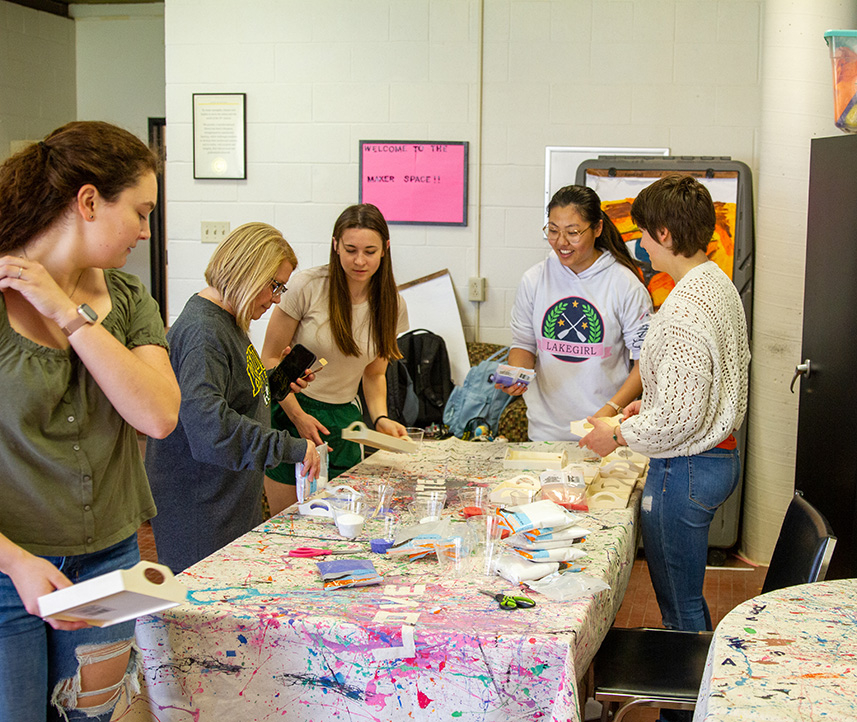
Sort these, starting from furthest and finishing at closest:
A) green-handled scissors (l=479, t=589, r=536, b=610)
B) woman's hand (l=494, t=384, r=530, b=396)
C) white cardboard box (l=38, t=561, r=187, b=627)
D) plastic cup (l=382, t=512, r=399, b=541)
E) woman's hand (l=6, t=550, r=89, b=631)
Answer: woman's hand (l=494, t=384, r=530, b=396)
plastic cup (l=382, t=512, r=399, b=541)
green-handled scissors (l=479, t=589, r=536, b=610)
woman's hand (l=6, t=550, r=89, b=631)
white cardboard box (l=38, t=561, r=187, b=627)

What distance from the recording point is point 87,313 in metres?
1.38

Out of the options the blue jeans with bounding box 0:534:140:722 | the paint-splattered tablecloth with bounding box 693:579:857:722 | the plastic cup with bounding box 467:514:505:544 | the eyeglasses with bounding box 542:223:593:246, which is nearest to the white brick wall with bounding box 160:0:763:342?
the eyeglasses with bounding box 542:223:593:246

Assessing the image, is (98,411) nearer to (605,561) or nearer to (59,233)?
(59,233)

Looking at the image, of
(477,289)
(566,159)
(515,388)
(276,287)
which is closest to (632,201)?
(566,159)

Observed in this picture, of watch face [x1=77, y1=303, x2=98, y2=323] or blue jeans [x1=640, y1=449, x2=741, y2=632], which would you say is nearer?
watch face [x1=77, y1=303, x2=98, y2=323]

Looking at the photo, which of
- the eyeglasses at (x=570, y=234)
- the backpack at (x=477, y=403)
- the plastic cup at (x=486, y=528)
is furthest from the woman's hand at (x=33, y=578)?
the backpack at (x=477, y=403)

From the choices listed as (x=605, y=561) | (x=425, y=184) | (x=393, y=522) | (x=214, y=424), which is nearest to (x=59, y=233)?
(x=214, y=424)

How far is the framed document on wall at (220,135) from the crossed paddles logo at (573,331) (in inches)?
81.7

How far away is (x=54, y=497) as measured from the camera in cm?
142

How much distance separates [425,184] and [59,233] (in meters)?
3.15

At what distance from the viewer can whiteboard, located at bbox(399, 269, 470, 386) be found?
447 cm

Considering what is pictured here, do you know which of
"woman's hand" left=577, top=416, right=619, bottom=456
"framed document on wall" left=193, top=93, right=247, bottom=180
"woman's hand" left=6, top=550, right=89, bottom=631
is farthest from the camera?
"framed document on wall" left=193, top=93, right=247, bottom=180

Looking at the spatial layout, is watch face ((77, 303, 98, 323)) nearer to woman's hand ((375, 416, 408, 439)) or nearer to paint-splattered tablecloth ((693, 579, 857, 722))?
paint-splattered tablecloth ((693, 579, 857, 722))

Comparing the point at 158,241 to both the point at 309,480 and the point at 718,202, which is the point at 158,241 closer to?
the point at 718,202
